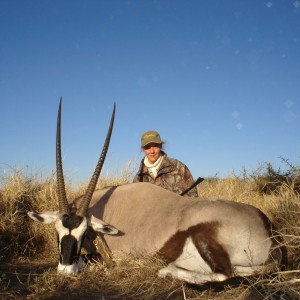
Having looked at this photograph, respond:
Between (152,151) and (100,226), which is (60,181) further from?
(152,151)

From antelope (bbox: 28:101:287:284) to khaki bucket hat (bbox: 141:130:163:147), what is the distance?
1.69m

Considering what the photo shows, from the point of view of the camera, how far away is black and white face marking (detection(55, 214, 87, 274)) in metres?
3.46

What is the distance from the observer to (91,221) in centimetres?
385

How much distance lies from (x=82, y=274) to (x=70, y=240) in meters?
0.34

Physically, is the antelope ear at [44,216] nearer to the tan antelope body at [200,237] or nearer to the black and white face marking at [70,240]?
the black and white face marking at [70,240]

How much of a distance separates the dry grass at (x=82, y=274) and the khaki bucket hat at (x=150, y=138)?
A: 5.41 feet

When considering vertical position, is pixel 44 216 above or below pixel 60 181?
below

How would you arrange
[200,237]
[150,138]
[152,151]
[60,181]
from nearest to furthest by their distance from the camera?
[200,237] → [60,181] → [150,138] → [152,151]

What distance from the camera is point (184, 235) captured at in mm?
3549

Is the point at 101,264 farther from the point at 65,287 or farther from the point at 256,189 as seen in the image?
the point at 256,189

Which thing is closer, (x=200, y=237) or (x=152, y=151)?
(x=200, y=237)

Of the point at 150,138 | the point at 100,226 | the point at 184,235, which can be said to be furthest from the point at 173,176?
the point at 184,235

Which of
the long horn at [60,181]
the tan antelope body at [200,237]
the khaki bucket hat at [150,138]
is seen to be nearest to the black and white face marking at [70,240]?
the long horn at [60,181]

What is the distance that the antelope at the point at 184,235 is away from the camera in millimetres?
3385
